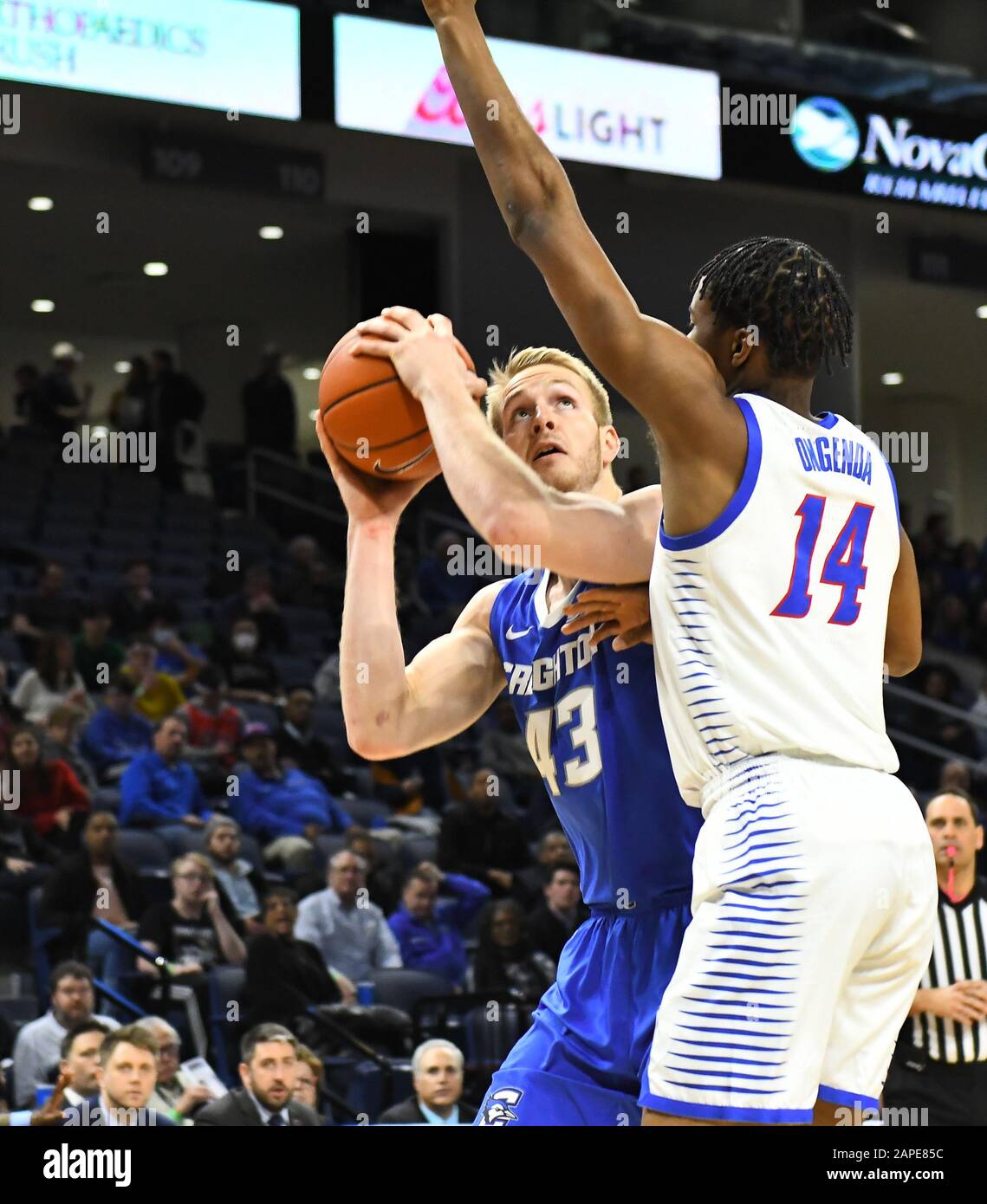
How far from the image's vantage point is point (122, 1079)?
20.6 feet

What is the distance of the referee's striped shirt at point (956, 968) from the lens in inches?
228

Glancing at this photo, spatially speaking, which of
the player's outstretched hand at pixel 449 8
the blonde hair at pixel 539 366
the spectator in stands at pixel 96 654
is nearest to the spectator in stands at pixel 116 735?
the spectator in stands at pixel 96 654

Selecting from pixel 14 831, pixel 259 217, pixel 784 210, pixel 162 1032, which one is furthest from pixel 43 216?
pixel 162 1032

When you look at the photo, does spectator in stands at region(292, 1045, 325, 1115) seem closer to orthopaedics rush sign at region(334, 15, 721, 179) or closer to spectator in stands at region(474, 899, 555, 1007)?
spectator in stands at region(474, 899, 555, 1007)

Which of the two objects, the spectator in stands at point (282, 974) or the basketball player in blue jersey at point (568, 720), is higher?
the basketball player in blue jersey at point (568, 720)

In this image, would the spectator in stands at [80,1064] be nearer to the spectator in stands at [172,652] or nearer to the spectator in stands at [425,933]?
the spectator in stands at [425,933]

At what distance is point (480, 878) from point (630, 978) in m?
6.66

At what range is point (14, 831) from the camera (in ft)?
28.5

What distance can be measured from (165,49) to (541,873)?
692 cm

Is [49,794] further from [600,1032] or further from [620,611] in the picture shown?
[620,611]

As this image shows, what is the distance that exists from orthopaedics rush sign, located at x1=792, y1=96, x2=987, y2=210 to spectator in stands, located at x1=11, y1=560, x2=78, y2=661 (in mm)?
7532

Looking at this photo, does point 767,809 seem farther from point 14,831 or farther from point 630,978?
point 14,831

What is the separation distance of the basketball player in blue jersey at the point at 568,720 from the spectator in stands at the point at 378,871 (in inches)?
220

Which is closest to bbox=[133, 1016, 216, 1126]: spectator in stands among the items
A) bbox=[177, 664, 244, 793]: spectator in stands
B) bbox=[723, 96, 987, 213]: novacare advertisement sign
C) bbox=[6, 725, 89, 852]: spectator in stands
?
bbox=[6, 725, 89, 852]: spectator in stands
